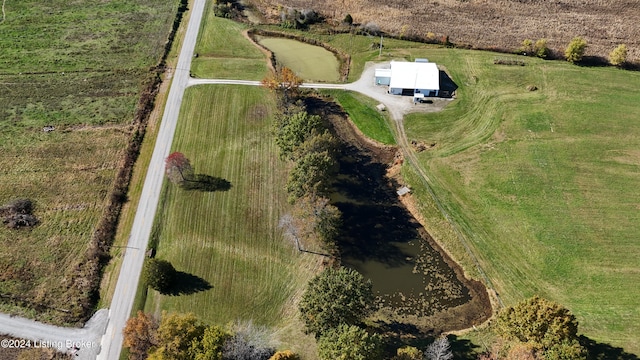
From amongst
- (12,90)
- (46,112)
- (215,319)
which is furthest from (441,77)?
(12,90)

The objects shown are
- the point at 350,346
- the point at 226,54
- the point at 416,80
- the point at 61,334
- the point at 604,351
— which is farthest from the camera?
the point at 226,54

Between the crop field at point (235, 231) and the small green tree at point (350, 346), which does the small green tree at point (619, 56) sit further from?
the small green tree at point (350, 346)

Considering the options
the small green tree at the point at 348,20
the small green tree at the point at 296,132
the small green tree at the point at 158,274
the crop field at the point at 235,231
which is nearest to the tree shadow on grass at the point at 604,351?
the crop field at the point at 235,231

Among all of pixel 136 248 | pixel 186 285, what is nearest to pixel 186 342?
pixel 186 285

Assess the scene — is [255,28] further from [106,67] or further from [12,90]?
[12,90]

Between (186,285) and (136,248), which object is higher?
(136,248)

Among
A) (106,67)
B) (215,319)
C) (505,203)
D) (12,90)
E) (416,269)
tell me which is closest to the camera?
(215,319)

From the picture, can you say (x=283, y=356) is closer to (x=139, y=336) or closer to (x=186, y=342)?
(x=186, y=342)
